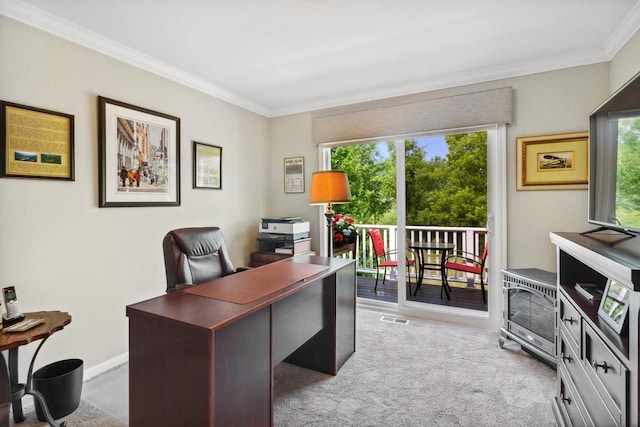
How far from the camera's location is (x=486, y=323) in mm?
2994

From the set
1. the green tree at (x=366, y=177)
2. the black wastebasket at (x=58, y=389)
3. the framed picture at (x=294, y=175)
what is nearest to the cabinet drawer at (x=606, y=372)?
the green tree at (x=366, y=177)

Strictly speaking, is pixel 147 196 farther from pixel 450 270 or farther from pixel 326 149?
pixel 450 270

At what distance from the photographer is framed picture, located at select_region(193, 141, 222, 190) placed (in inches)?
119

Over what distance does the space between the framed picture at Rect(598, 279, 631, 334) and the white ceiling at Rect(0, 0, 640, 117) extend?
1756 mm

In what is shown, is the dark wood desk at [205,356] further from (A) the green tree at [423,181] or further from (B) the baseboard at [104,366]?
(A) the green tree at [423,181]

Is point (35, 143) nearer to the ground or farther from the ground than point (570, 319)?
farther from the ground

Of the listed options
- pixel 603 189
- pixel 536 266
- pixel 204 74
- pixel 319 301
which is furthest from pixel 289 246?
pixel 603 189

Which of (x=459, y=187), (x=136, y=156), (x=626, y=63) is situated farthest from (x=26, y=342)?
(x=626, y=63)

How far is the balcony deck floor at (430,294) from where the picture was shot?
11.3 feet

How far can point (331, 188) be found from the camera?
102 inches

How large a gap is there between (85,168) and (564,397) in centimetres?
325

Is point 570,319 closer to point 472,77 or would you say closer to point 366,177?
point 472,77

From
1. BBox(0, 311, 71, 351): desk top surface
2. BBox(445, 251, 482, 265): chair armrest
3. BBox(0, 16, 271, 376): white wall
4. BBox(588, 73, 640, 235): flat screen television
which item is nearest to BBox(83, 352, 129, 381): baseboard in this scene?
BBox(0, 16, 271, 376): white wall

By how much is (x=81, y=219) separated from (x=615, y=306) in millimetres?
2937
